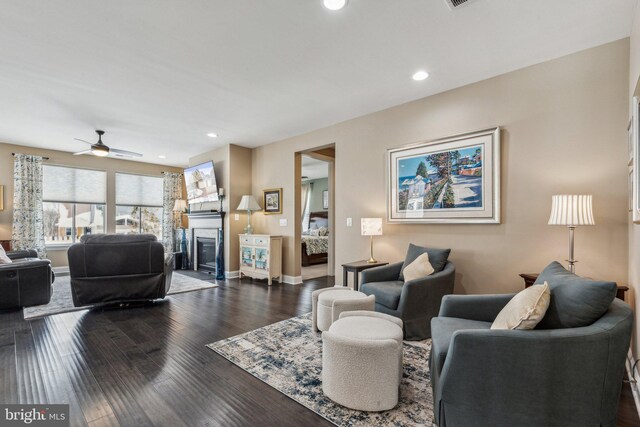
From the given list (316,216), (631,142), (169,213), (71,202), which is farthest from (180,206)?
(631,142)

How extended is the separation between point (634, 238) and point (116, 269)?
5.32 metres

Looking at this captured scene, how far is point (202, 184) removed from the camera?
21.6 ft

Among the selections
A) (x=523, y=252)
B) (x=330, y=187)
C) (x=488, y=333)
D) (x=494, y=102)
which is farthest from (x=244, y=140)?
(x=488, y=333)

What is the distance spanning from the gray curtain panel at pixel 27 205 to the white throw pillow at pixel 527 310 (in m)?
7.97

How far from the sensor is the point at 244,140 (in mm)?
5848

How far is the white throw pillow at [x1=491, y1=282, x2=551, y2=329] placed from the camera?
1.48 meters

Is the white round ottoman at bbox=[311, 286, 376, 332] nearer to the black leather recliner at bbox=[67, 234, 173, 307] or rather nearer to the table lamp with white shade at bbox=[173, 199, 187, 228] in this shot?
the black leather recliner at bbox=[67, 234, 173, 307]

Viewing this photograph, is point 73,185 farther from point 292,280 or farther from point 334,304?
point 334,304

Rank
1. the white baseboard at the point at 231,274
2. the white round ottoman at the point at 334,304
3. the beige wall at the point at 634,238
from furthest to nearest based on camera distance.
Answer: the white baseboard at the point at 231,274
the white round ottoman at the point at 334,304
the beige wall at the point at 634,238

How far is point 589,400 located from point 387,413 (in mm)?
988

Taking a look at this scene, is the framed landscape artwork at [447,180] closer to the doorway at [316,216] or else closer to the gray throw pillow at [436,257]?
the gray throw pillow at [436,257]

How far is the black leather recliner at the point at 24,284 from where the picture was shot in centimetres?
350

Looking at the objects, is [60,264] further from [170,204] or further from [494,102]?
[494,102]

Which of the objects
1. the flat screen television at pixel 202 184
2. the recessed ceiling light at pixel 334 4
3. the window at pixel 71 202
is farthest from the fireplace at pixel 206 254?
the recessed ceiling light at pixel 334 4
